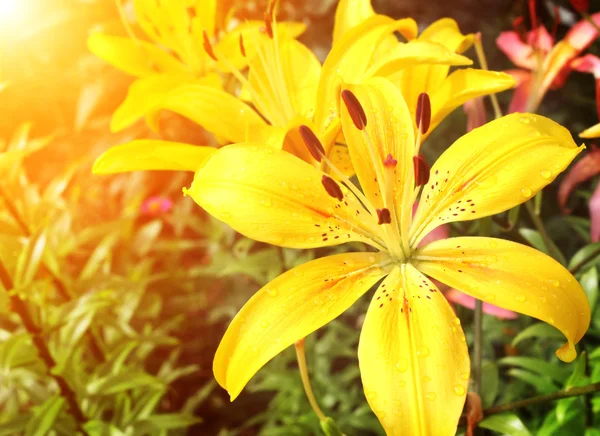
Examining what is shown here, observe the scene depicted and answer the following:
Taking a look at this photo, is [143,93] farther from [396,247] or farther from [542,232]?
[542,232]

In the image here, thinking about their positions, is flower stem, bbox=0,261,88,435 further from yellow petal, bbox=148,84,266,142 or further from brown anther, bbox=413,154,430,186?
brown anther, bbox=413,154,430,186

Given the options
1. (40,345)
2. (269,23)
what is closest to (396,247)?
(269,23)

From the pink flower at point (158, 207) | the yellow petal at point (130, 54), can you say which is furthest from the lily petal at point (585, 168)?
the pink flower at point (158, 207)

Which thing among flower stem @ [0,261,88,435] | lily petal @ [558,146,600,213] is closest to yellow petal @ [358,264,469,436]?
lily petal @ [558,146,600,213]

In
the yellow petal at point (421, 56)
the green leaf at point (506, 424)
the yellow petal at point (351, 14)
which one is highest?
the yellow petal at point (351, 14)

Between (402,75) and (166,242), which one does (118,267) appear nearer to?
(166,242)

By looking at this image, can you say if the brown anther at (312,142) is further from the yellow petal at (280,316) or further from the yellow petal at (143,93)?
the yellow petal at (143,93)
